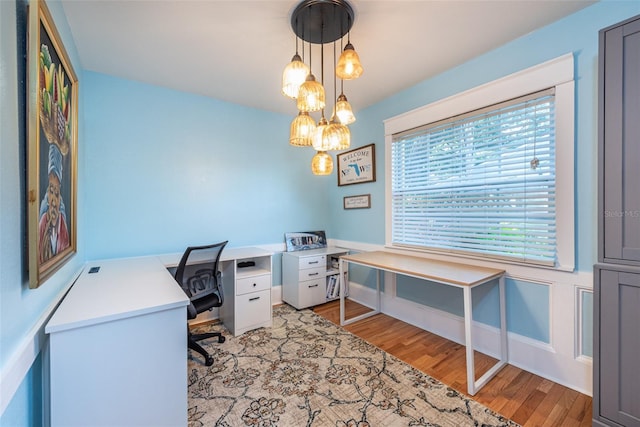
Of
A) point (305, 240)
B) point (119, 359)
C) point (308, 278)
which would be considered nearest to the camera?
point (119, 359)

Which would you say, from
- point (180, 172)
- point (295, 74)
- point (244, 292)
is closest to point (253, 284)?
point (244, 292)

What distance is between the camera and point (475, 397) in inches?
65.7

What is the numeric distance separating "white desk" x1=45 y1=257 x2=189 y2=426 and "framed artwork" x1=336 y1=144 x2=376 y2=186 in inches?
95.3

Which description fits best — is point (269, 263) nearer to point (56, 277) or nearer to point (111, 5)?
point (56, 277)

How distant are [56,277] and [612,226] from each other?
2856mm

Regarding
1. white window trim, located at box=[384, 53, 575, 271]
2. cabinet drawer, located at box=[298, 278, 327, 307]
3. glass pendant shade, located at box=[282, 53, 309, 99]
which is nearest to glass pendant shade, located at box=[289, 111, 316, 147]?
glass pendant shade, located at box=[282, 53, 309, 99]

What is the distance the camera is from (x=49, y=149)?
1.15m

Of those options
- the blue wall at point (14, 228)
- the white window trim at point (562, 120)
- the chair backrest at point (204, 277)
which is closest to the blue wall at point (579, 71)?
the white window trim at point (562, 120)

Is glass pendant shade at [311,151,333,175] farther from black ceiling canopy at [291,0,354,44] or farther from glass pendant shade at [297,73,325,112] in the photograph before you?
black ceiling canopy at [291,0,354,44]

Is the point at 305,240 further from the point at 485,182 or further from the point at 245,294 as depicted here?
the point at 485,182

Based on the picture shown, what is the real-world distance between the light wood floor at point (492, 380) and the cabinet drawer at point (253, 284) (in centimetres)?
87

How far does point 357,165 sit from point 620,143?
7.48 feet

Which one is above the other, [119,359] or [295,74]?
[295,74]

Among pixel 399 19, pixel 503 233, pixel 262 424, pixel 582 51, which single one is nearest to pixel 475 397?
pixel 503 233
